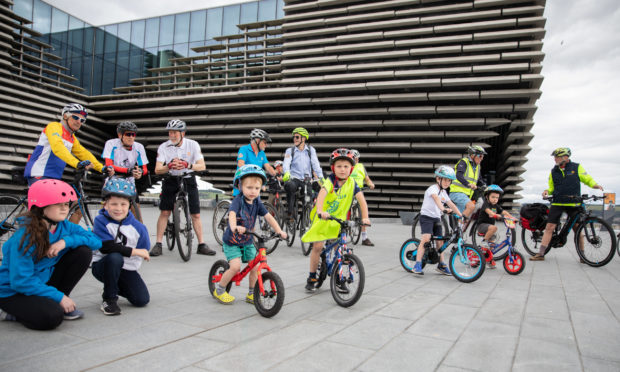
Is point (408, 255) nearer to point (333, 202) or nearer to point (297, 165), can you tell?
point (333, 202)

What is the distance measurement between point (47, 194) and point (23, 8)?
20.9 meters

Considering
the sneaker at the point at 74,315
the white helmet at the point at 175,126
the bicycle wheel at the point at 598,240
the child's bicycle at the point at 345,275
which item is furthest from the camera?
the bicycle wheel at the point at 598,240

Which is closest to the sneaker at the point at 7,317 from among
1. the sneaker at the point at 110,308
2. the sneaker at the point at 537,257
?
the sneaker at the point at 110,308

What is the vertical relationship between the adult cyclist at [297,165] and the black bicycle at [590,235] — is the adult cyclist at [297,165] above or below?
above

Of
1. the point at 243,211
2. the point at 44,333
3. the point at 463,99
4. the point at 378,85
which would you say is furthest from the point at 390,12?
the point at 44,333

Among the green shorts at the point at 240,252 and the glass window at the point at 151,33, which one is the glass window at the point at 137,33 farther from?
the green shorts at the point at 240,252

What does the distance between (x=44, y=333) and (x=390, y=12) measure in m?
13.8

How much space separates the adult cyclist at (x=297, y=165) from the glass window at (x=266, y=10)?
13.5 metres

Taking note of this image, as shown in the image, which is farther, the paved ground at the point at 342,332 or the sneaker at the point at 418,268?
the sneaker at the point at 418,268

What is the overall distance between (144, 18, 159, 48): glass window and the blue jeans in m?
20.2

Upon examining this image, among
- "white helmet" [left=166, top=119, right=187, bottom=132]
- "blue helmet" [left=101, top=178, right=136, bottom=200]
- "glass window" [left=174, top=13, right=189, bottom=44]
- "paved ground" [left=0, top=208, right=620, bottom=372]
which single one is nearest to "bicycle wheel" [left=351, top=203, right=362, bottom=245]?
"paved ground" [left=0, top=208, right=620, bottom=372]

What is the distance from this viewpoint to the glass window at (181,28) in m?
20.1

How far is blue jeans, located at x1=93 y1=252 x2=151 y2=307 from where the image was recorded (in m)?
3.04

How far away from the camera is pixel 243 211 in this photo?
3527mm
